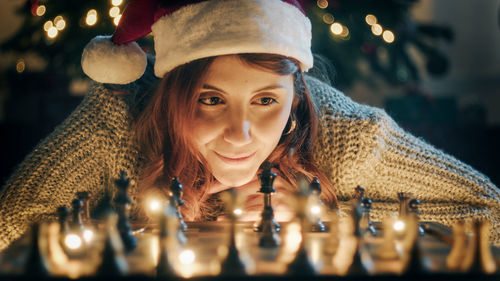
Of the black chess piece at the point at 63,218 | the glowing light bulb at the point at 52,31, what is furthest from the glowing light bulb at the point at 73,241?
the glowing light bulb at the point at 52,31

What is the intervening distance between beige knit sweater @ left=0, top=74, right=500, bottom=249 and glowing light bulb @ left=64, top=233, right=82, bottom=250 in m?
0.49

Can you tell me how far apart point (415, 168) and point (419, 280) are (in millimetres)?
701

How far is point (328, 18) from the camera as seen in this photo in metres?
1.67

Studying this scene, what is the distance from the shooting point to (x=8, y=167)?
2471 mm

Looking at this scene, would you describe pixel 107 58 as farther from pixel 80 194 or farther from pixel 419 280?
pixel 419 280

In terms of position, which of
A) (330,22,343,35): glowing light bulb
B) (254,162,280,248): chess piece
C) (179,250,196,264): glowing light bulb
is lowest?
(179,250,196,264): glowing light bulb

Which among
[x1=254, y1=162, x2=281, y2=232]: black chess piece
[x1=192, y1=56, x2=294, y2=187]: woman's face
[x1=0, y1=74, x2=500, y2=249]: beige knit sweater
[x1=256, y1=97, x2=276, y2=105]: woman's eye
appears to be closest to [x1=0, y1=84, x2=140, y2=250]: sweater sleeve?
[x1=0, y1=74, x2=500, y2=249]: beige knit sweater

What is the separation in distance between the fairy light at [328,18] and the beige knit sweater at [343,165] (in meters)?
0.58

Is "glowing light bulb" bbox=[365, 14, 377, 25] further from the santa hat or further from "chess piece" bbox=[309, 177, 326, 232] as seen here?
"chess piece" bbox=[309, 177, 326, 232]

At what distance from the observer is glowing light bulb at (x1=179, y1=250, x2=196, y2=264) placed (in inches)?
22.2

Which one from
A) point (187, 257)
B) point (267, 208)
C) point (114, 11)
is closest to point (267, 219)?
point (267, 208)

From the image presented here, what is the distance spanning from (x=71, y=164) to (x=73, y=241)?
526mm

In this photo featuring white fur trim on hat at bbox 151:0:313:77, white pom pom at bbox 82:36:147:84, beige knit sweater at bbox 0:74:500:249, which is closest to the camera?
white fur trim on hat at bbox 151:0:313:77

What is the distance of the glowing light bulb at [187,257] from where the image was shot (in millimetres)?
564
